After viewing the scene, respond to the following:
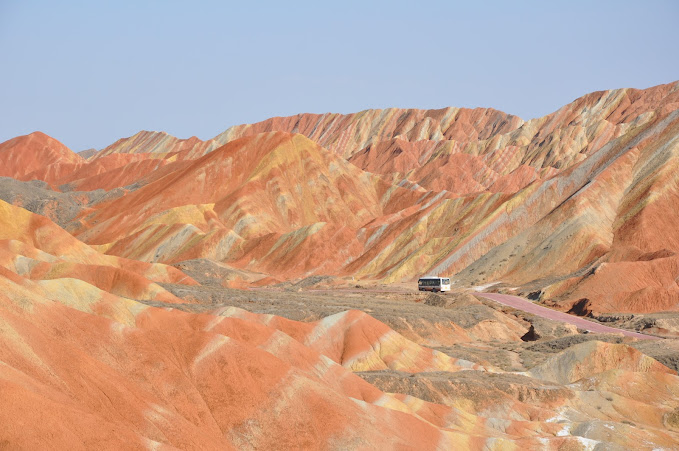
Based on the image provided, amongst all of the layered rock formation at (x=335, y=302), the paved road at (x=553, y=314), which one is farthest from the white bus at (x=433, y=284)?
the paved road at (x=553, y=314)

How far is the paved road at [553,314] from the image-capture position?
66.9 m

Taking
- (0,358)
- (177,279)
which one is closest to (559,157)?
(177,279)

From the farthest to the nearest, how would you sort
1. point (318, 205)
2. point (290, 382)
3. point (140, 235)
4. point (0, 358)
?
point (318, 205) < point (140, 235) < point (290, 382) < point (0, 358)

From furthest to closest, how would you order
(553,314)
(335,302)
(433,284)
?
(433,284), (335,302), (553,314)

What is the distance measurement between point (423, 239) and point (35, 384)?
102 metres

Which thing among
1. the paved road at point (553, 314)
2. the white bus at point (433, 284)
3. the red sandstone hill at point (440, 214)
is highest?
the red sandstone hill at point (440, 214)

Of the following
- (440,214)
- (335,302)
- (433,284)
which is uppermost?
(440,214)

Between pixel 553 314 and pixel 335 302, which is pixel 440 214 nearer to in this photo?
pixel 553 314

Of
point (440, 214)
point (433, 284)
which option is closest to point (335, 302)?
point (433, 284)

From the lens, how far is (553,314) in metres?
75.4

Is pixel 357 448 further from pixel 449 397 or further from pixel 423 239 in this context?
pixel 423 239

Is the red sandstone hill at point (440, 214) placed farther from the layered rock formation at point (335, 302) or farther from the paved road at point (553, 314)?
the paved road at point (553, 314)

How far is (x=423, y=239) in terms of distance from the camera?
120750 mm

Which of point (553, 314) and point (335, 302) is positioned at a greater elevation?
point (335, 302)
